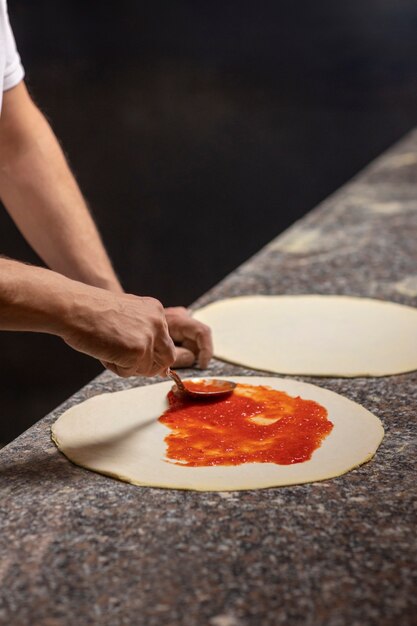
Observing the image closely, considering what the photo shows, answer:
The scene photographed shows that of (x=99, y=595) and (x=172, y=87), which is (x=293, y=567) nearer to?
(x=99, y=595)

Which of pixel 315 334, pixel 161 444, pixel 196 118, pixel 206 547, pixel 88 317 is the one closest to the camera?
pixel 206 547

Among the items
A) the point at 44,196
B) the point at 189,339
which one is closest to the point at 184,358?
the point at 189,339

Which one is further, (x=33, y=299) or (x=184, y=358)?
(x=184, y=358)

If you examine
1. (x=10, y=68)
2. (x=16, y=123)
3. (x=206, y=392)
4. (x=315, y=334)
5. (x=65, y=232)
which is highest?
(x=10, y=68)

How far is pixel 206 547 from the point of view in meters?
0.89

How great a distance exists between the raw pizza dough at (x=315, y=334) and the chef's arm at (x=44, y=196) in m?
0.29

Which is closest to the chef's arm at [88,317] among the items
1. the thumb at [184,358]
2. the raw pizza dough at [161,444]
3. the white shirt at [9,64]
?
the raw pizza dough at [161,444]

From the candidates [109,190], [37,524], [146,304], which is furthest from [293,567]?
[109,190]

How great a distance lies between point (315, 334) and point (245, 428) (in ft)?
1.73

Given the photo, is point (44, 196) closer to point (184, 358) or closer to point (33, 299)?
point (184, 358)

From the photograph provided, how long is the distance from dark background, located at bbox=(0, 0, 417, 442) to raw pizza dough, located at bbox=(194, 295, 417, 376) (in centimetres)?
164

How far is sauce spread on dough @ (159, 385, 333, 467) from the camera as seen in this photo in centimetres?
110

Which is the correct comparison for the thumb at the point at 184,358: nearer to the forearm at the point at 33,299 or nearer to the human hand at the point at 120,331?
the human hand at the point at 120,331

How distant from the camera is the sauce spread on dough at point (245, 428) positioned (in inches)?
43.5
